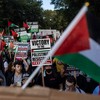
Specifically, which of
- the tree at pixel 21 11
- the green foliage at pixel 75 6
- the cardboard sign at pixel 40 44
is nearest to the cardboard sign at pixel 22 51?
the cardboard sign at pixel 40 44

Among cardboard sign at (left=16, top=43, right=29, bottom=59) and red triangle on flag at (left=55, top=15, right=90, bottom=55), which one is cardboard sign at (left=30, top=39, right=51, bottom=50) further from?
red triangle on flag at (left=55, top=15, right=90, bottom=55)

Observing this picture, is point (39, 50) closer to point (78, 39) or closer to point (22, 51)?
point (22, 51)

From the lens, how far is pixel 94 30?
11.1ft

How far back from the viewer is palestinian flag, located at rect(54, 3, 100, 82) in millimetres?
3396

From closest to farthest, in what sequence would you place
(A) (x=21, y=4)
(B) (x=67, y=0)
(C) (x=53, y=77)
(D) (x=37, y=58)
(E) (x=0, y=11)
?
1. (C) (x=53, y=77)
2. (D) (x=37, y=58)
3. (B) (x=67, y=0)
4. (E) (x=0, y=11)
5. (A) (x=21, y=4)

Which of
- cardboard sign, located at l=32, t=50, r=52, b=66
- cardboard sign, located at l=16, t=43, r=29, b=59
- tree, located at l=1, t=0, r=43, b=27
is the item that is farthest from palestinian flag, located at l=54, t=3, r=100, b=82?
tree, located at l=1, t=0, r=43, b=27

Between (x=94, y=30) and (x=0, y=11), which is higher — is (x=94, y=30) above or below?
below

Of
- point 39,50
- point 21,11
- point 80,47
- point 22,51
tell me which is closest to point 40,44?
point 39,50

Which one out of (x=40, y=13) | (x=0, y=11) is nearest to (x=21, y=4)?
(x=40, y=13)

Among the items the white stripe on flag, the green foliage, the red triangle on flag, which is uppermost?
the green foliage

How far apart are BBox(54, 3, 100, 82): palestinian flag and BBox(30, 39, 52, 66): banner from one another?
20.6ft

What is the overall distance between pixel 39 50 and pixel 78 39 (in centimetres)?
706

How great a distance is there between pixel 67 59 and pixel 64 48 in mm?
125

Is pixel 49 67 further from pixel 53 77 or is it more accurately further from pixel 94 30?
pixel 94 30
